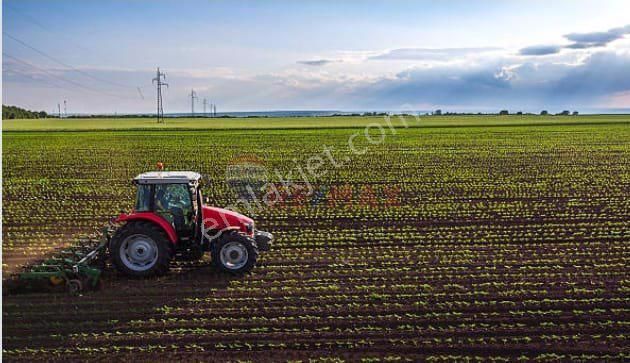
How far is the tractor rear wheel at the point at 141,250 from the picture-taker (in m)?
9.70

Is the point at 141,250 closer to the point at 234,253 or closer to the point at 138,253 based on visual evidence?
the point at 138,253

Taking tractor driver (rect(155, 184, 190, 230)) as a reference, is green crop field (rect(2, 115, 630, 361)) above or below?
below

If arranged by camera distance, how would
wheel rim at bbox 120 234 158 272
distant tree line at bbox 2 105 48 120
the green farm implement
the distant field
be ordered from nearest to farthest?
the green farm implement, wheel rim at bbox 120 234 158 272, the distant field, distant tree line at bbox 2 105 48 120

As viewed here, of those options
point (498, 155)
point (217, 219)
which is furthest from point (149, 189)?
point (498, 155)

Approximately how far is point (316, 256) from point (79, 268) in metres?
4.24

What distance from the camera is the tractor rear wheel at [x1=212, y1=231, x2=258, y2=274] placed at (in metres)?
9.91

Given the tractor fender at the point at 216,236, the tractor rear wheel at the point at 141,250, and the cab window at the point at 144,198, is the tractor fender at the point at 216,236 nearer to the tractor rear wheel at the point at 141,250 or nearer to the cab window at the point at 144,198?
the tractor rear wheel at the point at 141,250

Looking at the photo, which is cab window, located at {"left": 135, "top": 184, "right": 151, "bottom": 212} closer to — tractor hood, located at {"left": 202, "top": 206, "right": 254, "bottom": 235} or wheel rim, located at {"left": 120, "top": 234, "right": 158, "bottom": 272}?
wheel rim, located at {"left": 120, "top": 234, "right": 158, "bottom": 272}

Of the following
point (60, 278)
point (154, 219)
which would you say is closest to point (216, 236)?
point (154, 219)

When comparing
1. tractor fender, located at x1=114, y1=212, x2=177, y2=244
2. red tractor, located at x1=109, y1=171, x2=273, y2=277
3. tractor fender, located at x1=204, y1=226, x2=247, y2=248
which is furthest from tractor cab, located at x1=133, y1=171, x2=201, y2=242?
tractor fender, located at x1=204, y1=226, x2=247, y2=248

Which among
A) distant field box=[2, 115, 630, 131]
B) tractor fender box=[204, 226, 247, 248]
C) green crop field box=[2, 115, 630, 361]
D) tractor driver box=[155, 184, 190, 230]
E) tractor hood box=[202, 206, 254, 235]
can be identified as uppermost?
distant field box=[2, 115, 630, 131]

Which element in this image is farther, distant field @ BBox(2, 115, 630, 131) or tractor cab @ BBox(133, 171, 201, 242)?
distant field @ BBox(2, 115, 630, 131)

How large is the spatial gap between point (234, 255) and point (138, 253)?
1589mm

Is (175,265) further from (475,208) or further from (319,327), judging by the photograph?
(475,208)
